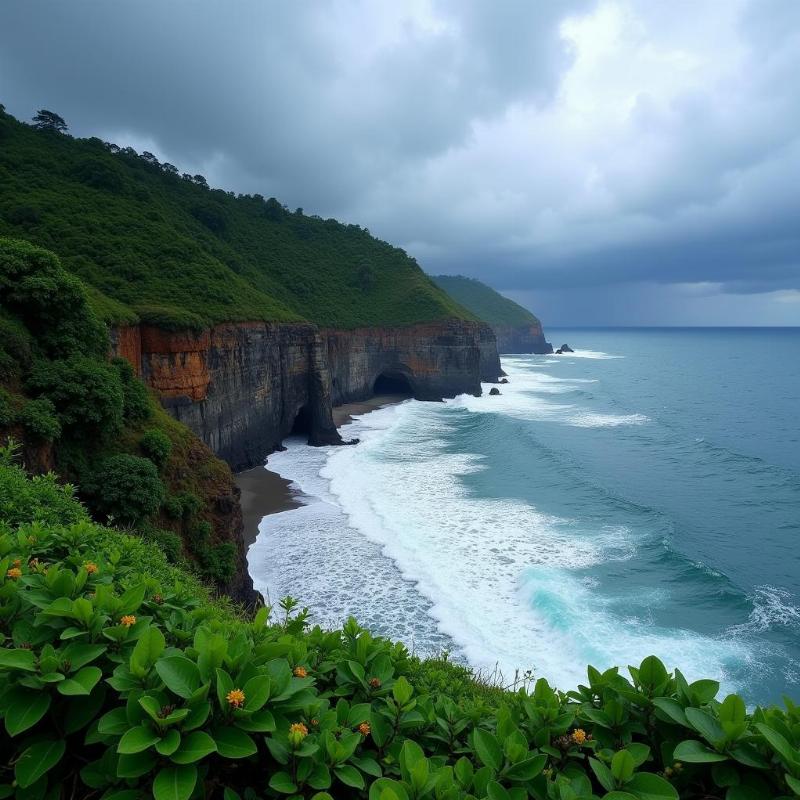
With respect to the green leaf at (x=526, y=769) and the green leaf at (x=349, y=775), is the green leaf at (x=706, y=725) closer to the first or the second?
the green leaf at (x=526, y=769)

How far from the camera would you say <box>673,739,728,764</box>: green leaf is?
3027mm

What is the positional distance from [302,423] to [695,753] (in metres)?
45.3

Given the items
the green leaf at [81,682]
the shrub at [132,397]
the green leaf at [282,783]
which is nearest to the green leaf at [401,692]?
the green leaf at [282,783]

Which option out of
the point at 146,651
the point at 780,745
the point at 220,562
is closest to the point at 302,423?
the point at 220,562

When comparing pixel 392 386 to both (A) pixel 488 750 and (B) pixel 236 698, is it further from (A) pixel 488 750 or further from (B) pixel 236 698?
(B) pixel 236 698

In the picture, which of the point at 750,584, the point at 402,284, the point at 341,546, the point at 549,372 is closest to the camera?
the point at 750,584

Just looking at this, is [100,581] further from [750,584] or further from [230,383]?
[230,383]

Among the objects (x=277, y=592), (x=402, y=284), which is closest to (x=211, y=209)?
(x=402, y=284)

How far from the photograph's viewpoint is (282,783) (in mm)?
2957

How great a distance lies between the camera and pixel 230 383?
113ft

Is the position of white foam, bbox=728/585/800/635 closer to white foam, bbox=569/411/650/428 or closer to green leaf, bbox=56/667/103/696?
green leaf, bbox=56/667/103/696

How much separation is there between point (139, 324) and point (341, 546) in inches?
627

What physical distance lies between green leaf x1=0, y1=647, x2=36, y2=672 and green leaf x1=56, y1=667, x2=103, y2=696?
20 cm

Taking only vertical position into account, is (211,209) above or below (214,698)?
above
